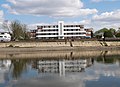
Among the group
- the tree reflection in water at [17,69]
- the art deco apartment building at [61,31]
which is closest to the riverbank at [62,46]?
the tree reflection in water at [17,69]

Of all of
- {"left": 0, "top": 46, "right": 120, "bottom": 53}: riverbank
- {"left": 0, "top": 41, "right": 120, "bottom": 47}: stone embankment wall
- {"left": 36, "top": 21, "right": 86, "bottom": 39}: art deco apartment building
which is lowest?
{"left": 0, "top": 46, "right": 120, "bottom": 53}: riverbank

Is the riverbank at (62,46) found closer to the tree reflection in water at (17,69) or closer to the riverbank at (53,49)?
the riverbank at (53,49)

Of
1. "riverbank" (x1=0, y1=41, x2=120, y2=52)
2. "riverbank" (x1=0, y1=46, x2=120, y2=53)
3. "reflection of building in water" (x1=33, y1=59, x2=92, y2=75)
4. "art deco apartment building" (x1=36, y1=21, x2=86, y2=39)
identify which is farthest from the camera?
"art deco apartment building" (x1=36, y1=21, x2=86, y2=39)

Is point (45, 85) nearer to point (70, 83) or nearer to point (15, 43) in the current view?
point (70, 83)

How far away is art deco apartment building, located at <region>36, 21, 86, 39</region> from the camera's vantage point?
591ft

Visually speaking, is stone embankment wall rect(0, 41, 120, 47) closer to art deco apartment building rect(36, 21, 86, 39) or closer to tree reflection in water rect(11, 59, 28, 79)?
tree reflection in water rect(11, 59, 28, 79)

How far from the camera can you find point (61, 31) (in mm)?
181125

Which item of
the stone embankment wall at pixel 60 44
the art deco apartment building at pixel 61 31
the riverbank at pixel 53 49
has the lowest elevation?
the riverbank at pixel 53 49

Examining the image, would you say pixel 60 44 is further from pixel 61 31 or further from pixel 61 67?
pixel 61 31

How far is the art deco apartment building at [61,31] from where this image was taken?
18025 cm

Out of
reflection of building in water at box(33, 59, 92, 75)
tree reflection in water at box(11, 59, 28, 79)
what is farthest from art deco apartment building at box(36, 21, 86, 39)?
tree reflection in water at box(11, 59, 28, 79)

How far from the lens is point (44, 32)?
185m

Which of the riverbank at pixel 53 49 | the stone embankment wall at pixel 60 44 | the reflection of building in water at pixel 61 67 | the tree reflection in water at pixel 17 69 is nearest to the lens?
the tree reflection in water at pixel 17 69

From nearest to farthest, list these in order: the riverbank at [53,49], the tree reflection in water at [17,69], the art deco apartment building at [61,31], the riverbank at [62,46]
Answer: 1. the tree reflection in water at [17,69]
2. the riverbank at [53,49]
3. the riverbank at [62,46]
4. the art deco apartment building at [61,31]
